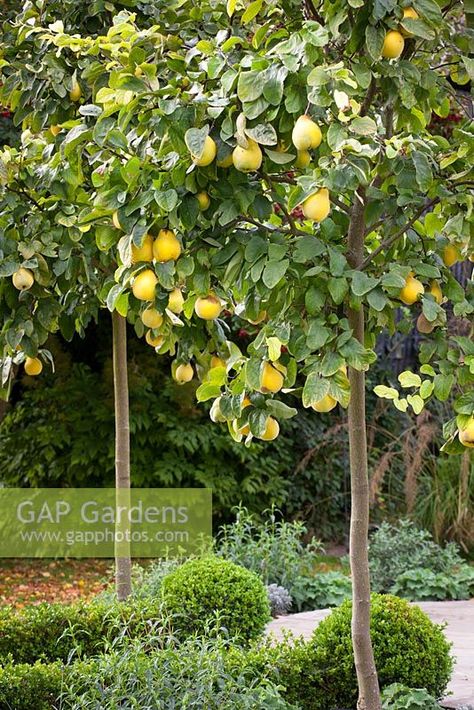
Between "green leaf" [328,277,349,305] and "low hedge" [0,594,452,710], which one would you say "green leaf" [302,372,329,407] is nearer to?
"green leaf" [328,277,349,305]

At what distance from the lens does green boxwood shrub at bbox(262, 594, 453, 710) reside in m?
3.36

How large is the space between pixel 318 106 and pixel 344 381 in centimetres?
59

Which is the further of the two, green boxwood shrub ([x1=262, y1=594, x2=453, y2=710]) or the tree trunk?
the tree trunk

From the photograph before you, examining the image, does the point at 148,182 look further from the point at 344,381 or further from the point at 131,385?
the point at 131,385

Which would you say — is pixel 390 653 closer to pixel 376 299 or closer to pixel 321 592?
pixel 376 299

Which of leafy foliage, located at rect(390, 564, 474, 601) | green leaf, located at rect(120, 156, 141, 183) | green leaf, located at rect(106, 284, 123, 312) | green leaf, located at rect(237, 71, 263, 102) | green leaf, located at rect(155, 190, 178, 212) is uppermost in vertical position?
green leaf, located at rect(237, 71, 263, 102)

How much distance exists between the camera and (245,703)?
2.83 meters

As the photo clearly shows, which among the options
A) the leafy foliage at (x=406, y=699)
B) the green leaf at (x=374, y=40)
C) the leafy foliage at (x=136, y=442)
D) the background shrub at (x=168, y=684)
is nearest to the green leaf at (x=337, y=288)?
the green leaf at (x=374, y=40)

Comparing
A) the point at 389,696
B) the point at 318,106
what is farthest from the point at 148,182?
the point at 389,696

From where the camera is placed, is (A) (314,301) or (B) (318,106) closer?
(B) (318,106)

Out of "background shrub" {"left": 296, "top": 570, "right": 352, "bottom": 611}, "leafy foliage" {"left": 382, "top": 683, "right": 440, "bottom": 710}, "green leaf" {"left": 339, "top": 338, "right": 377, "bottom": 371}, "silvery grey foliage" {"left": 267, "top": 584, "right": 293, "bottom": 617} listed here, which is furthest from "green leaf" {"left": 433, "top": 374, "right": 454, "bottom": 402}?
"background shrub" {"left": 296, "top": 570, "right": 352, "bottom": 611}

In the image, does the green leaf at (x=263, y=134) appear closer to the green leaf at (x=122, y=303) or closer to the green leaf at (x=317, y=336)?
the green leaf at (x=317, y=336)

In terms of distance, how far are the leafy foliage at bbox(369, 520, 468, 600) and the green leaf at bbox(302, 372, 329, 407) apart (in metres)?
3.97

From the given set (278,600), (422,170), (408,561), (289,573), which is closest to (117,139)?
(422,170)
